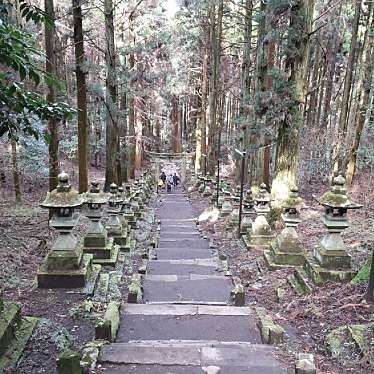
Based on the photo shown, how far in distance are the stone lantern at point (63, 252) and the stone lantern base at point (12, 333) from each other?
1.26 meters

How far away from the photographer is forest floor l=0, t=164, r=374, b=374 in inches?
161

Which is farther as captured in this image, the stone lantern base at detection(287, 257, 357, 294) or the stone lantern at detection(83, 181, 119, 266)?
the stone lantern at detection(83, 181, 119, 266)

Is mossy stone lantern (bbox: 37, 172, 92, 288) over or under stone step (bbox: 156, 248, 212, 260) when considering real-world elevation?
over

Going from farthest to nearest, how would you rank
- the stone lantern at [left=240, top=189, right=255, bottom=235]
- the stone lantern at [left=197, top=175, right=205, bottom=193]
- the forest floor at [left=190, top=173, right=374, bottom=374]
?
the stone lantern at [left=197, top=175, right=205, bottom=193] < the stone lantern at [left=240, top=189, right=255, bottom=235] < the forest floor at [left=190, top=173, right=374, bottom=374]

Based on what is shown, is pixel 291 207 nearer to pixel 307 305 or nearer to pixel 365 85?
pixel 307 305

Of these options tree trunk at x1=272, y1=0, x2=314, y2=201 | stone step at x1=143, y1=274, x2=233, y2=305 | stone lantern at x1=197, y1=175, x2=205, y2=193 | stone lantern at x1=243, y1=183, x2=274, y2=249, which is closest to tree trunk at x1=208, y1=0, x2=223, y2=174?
stone lantern at x1=197, y1=175, x2=205, y2=193

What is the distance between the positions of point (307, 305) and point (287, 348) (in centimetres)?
131

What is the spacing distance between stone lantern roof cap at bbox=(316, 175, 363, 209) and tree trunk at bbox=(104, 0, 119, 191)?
8.61 meters

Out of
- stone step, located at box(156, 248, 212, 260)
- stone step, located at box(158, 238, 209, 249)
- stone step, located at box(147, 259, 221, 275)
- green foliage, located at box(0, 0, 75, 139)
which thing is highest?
green foliage, located at box(0, 0, 75, 139)

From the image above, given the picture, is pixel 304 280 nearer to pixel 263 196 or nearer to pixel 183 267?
pixel 183 267

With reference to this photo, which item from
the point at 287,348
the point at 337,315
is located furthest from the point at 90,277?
the point at 337,315

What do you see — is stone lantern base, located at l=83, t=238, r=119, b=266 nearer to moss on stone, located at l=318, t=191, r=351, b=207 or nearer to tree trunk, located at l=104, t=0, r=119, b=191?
moss on stone, located at l=318, t=191, r=351, b=207

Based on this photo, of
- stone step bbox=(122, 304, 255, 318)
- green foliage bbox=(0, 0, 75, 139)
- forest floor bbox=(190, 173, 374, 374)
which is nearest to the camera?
green foliage bbox=(0, 0, 75, 139)

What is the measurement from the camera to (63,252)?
19.0ft
